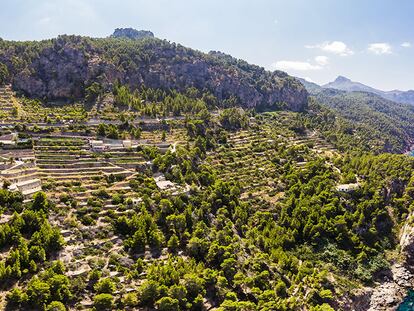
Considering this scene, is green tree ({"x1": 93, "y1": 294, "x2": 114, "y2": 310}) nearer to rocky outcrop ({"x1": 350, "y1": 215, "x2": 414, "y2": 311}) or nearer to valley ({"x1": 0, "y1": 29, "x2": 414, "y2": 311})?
valley ({"x1": 0, "y1": 29, "x2": 414, "y2": 311})

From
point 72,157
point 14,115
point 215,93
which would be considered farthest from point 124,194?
point 215,93

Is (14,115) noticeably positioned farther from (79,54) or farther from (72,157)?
(79,54)

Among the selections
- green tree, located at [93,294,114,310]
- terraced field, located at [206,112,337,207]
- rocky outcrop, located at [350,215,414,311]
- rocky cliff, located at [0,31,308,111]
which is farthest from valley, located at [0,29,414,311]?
rocky cliff, located at [0,31,308,111]

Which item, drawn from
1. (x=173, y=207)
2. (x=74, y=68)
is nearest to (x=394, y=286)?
(x=173, y=207)

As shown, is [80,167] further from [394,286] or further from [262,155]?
[394,286]

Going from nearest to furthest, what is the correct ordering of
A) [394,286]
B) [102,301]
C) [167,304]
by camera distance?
[102,301] → [167,304] → [394,286]

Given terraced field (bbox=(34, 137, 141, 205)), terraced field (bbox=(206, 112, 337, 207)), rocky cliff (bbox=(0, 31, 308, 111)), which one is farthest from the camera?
rocky cliff (bbox=(0, 31, 308, 111))

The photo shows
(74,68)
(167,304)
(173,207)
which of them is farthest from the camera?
(74,68)

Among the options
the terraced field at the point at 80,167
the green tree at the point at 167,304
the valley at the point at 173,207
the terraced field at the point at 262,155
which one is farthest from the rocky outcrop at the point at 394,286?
the terraced field at the point at 80,167

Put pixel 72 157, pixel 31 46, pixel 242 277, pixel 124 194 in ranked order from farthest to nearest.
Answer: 1. pixel 31 46
2. pixel 72 157
3. pixel 124 194
4. pixel 242 277

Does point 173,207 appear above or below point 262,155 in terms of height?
below

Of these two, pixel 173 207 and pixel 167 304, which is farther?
pixel 173 207
